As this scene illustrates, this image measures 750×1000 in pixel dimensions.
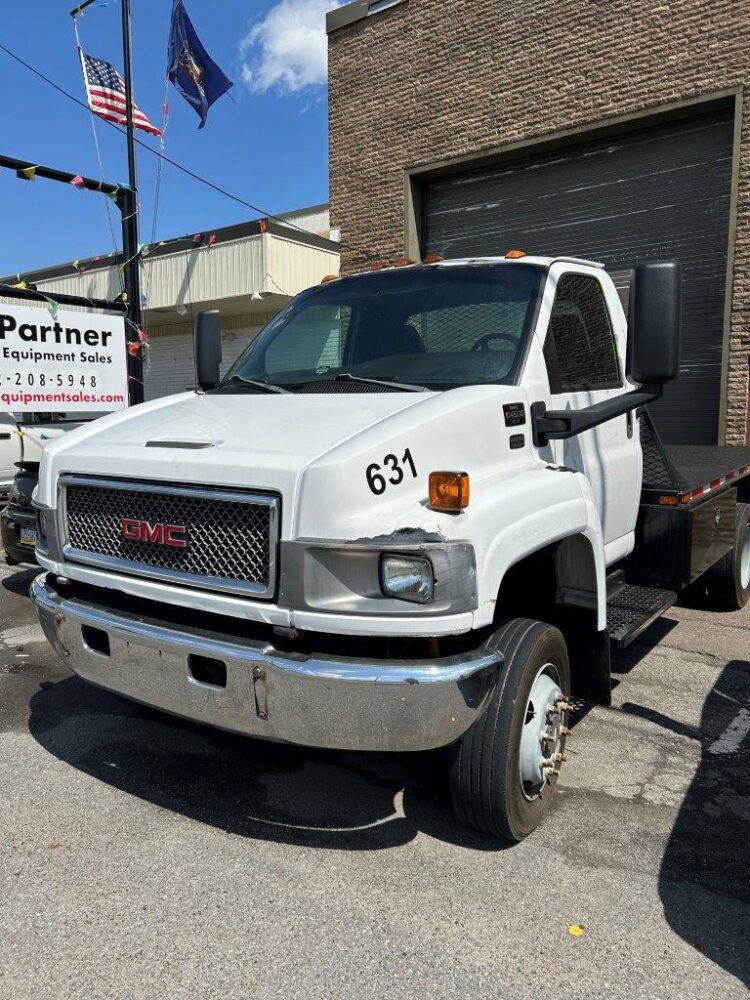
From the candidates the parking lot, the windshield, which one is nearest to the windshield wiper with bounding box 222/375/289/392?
the windshield

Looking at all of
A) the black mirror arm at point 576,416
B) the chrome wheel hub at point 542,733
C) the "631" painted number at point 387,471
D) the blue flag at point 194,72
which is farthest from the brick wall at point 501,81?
the "631" painted number at point 387,471

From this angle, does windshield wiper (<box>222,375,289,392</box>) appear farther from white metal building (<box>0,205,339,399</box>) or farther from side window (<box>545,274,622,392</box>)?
white metal building (<box>0,205,339,399</box>)

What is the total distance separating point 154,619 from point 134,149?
9.92 meters

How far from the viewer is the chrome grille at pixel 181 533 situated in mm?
2617

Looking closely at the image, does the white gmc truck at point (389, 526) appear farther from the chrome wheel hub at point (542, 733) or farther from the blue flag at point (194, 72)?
the blue flag at point (194, 72)

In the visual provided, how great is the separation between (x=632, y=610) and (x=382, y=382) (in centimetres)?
183

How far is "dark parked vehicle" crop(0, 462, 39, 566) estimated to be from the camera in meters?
6.16

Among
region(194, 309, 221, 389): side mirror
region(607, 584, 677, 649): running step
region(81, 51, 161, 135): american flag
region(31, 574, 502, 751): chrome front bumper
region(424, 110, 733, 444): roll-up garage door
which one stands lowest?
region(607, 584, 677, 649): running step

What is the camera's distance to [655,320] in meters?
3.05

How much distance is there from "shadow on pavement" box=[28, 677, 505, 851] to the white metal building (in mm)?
11703

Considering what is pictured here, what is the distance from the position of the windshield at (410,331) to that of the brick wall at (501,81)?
325 inches

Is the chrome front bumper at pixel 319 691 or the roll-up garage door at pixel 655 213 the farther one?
the roll-up garage door at pixel 655 213

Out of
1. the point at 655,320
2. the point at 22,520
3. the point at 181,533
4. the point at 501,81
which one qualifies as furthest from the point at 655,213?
the point at 181,533

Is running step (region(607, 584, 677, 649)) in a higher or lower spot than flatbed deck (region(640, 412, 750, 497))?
lower
